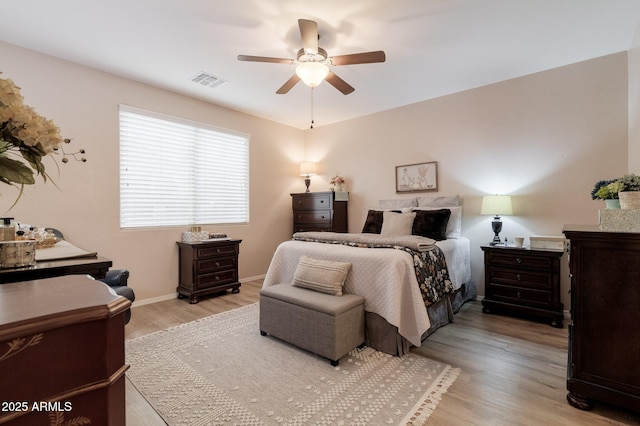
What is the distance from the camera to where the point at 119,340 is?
2.29ft

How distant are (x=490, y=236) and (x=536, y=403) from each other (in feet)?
7.55

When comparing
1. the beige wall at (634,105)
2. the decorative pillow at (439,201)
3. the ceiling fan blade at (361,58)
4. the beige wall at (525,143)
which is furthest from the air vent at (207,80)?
the beige wall at (634,105)

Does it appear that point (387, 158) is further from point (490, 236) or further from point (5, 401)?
point (5, 401)

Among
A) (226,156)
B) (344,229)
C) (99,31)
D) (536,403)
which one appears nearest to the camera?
(536,403)

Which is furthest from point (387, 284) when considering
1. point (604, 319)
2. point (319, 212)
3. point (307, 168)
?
point (307, 168)

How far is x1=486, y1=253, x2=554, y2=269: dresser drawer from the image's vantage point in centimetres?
302

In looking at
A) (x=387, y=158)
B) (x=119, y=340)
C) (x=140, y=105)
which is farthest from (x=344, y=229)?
(x=119, y=340)

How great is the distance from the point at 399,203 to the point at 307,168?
188 centimetres

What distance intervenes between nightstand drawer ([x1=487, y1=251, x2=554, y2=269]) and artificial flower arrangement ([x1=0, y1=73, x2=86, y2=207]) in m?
3.71

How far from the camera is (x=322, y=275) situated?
101 inches

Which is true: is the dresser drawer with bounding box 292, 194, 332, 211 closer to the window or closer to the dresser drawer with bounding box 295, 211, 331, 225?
the dresser drawer with bounding box 295, 211, 331, 225

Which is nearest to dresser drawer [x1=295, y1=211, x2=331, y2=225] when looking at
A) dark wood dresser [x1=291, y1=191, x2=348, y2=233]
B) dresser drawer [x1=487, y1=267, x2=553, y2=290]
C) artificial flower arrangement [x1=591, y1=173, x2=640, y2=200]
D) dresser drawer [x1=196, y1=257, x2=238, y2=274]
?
dark wood dresser [x1=291, y1=191, x2=348, y2=233]

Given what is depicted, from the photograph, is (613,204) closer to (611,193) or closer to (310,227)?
(611,193)

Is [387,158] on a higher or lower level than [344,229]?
higher
